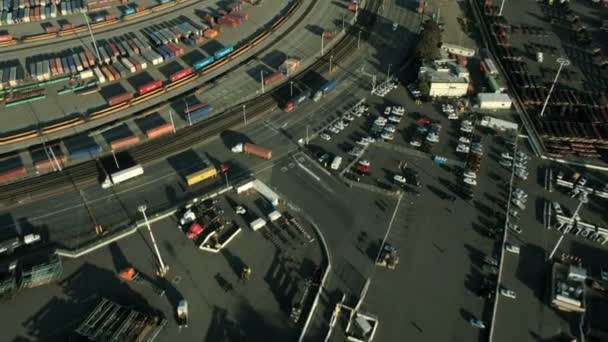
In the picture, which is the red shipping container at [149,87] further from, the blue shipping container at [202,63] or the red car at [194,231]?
the red car at [194,231]

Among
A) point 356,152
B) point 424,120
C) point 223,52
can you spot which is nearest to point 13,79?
point 223,52

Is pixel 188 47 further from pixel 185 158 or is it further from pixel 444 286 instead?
pixel 444 286

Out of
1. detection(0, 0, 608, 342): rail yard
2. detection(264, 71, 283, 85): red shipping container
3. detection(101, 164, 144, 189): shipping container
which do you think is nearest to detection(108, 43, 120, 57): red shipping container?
detection(0, 0, 608, 342): rail yard

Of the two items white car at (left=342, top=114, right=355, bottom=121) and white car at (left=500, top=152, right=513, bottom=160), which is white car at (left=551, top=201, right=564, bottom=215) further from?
white car at (left=342, top=114, right=355, bottom=121)

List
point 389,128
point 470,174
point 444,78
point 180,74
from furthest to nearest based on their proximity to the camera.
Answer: point 180,74 → point 444,78 → point 389,128 → point 470,174

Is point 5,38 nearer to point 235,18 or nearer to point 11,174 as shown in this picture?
point 11,174

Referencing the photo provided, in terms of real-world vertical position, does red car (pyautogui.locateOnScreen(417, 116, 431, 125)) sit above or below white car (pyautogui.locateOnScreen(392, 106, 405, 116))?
below

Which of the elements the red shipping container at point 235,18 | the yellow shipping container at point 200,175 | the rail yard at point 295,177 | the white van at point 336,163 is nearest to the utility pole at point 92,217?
the rail yard at point 295,177
